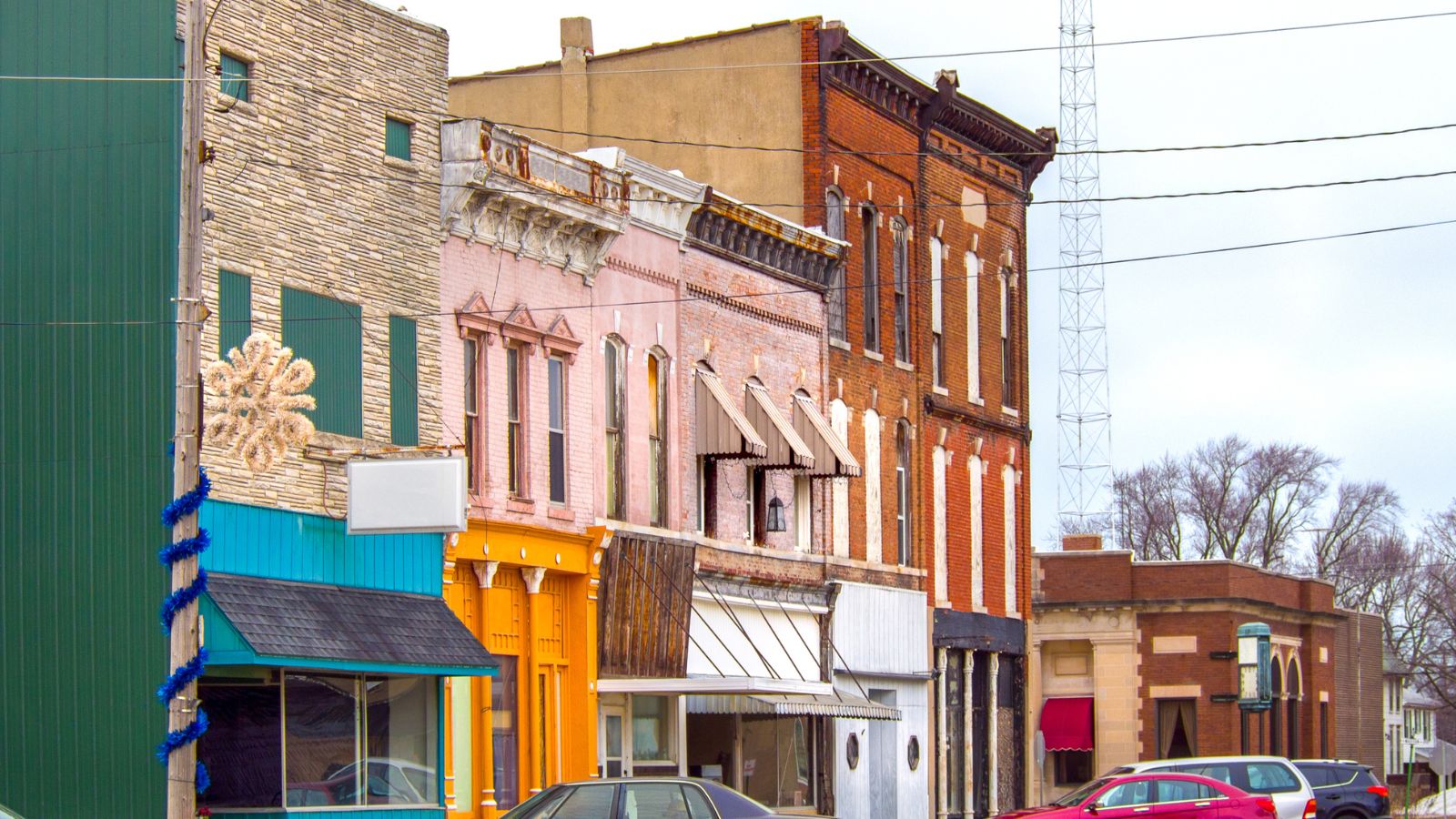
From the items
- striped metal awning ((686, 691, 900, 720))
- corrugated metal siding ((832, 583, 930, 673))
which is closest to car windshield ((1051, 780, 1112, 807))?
striped metal awning ((686, 691, 900, 720))

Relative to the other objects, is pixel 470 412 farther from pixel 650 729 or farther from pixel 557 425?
pixel 650 729

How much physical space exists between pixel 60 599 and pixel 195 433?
4.42 metres

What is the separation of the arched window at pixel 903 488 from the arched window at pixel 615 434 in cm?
976

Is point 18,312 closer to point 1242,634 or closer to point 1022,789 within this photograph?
point 1022,789

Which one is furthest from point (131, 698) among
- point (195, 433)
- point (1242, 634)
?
point (1242, 634)

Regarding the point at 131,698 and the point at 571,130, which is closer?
the point at 131,698

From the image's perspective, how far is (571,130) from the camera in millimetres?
39375

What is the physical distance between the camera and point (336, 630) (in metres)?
23.8

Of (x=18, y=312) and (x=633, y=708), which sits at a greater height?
(x=18, y=312)

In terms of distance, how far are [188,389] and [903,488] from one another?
2225cm

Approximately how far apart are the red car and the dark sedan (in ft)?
31.5

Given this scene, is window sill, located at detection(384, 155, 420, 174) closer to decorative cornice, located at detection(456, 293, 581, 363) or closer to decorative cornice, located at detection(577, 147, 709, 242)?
decorative cornice, located at detection(456, 293, 581, 363)

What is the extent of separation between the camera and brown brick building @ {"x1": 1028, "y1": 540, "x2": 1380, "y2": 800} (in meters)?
51.8

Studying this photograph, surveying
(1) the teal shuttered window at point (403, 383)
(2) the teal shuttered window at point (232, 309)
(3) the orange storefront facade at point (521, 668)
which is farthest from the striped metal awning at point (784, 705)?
(2) the teal shuttered window at point (232, 309)
